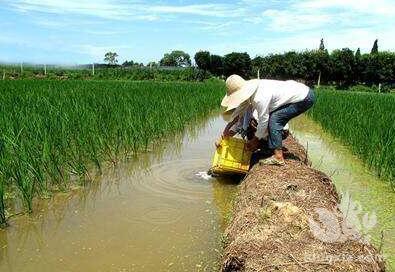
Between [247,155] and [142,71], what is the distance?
A: 3036 cm

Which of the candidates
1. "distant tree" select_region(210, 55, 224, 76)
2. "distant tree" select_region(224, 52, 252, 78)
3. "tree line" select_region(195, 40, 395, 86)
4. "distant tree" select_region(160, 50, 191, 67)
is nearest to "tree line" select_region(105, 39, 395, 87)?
"tree line" select_region(195, 40, 395, 86)

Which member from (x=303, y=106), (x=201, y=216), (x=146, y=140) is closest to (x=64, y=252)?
(x=201, y=216)

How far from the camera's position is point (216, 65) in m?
40.7

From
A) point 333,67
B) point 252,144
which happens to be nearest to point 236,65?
point 333,67

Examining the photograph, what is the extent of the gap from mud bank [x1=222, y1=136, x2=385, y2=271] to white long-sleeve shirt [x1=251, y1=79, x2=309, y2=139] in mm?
621

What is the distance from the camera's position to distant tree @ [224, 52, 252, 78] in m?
38.8

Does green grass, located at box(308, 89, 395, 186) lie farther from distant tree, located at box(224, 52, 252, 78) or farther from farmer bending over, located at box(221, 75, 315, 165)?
distant tree, located at box(224, 52, 252, 78)

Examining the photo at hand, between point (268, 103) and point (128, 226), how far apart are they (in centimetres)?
154

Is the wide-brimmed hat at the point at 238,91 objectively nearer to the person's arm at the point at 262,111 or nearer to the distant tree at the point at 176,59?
the person's arm at the point at 262,111

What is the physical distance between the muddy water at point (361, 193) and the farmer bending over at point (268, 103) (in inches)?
29.8

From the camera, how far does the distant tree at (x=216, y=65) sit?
4047 cm

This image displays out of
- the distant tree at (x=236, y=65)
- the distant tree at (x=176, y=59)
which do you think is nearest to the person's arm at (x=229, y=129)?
the distant tree at (x=236, y=65)

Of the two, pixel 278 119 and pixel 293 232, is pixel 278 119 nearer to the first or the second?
pixel 278 119

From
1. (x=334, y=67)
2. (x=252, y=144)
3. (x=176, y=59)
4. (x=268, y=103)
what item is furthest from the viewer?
(x=176, y=59)
